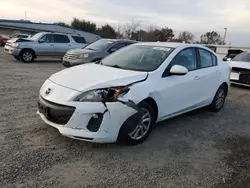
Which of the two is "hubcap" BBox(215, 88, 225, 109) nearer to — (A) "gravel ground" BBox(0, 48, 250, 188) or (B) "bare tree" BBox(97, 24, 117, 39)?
(A) "gravel ground" BBox(0, 48, 250, 188)

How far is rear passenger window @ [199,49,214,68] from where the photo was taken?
552 cm

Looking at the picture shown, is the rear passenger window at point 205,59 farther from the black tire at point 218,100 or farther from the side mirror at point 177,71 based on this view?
the side mirror at point 177,71

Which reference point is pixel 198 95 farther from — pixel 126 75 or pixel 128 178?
pixel 128 178

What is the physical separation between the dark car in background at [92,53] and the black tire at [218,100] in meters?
5.37

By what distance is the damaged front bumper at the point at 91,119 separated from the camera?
11.5ft

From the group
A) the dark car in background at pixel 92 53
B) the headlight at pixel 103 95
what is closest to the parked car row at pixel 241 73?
the dark car in background at pixel 92 53

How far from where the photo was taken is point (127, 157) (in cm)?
362

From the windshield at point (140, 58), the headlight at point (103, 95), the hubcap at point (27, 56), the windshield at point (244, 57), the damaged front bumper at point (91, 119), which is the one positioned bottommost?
the hubcap at point (27, 56)

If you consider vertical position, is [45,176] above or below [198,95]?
below

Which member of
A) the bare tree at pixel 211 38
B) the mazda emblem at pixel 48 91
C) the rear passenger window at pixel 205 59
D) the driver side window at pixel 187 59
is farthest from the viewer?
the bare tree at pixel 211 38

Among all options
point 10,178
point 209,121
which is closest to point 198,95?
point 209,121

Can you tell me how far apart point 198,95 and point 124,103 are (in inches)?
87.4

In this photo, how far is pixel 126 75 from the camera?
4031 mm

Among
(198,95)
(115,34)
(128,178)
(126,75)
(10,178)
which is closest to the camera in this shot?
(10,178)
